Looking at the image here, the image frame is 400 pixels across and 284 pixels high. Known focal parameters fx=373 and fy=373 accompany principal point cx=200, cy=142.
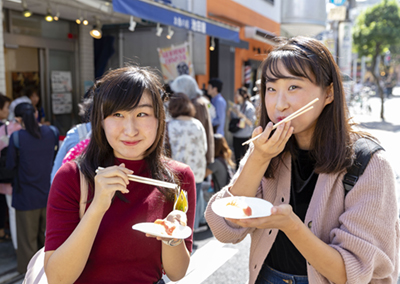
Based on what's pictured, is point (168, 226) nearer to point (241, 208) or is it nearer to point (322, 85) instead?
point (241, 208)

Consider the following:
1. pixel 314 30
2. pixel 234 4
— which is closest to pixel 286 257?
pixel 234 4

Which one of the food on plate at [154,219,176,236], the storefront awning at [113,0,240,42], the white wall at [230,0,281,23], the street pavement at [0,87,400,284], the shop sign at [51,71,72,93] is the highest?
the white wall at [230,0,281,23]

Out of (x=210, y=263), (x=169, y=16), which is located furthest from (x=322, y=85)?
(x=169, y=16)

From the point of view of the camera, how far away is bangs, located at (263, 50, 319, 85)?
4.91ft

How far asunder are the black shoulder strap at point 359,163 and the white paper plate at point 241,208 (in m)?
0.34

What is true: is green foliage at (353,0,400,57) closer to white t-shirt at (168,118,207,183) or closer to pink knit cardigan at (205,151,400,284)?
white t-shirt at (168,118,207,183)

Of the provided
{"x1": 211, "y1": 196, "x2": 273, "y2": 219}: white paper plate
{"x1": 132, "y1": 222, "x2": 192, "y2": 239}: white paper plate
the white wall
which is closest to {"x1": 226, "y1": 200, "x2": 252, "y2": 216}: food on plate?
{"x1": 211, "y1": 196, "x2": 273, "y2": 219}: white paper plate

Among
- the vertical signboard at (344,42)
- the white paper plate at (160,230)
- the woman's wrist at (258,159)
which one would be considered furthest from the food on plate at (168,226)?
the vertical signboard at (344,42)

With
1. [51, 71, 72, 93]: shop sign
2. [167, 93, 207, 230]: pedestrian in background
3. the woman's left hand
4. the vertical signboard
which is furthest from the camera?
the vertical signboard

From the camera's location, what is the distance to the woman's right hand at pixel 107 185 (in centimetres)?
141

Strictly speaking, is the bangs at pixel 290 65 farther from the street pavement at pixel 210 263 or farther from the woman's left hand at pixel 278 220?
the street pavement at pixel 210 263

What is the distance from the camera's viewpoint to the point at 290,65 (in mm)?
1503

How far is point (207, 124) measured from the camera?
17.1ft

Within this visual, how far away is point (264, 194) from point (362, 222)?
1.56 ft
